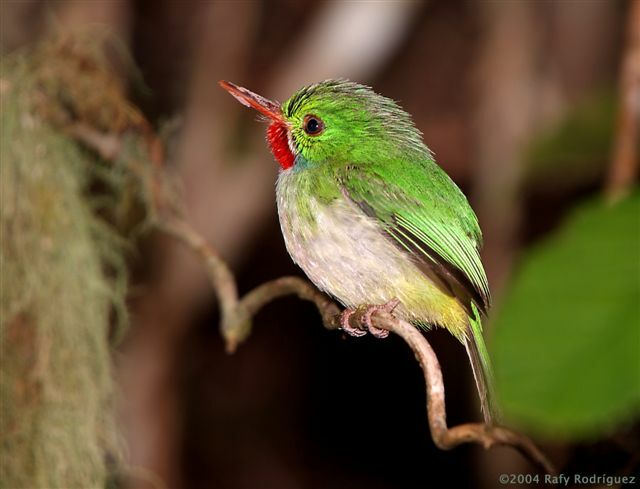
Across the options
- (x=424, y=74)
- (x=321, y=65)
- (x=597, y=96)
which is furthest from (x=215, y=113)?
(x=597, y=96)

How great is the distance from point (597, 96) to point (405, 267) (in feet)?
7.64

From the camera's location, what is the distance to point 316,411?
5.70m

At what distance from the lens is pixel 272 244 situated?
5.64 metres

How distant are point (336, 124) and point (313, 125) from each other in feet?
0.21

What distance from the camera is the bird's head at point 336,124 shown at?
196 centimetres

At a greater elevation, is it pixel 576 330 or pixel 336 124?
pixel 336 124

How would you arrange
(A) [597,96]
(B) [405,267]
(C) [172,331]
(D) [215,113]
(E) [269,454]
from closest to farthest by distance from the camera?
(B) [405,267] → (A) [597,96] → (C) [172,331] → (D) [215,113] → (E) [269,454]

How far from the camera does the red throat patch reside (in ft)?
6.86

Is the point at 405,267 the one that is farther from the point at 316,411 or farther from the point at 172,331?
the point at 316,411

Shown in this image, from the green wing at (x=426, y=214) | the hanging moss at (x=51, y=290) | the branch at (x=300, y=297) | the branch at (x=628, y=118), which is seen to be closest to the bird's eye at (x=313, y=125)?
the green wing at (x=426, y=214)

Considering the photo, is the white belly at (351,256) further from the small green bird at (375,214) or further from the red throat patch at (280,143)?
the red throat patch at (280,143)

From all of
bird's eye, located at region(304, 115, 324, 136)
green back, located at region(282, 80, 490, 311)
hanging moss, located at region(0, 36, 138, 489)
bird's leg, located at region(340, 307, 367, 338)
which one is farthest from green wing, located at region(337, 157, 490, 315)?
hanging moss, located at region(0, 36, 138, 489)

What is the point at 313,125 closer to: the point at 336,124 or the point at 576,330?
the point at 336,124

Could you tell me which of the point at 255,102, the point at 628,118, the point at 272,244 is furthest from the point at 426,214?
the point at 272,244
